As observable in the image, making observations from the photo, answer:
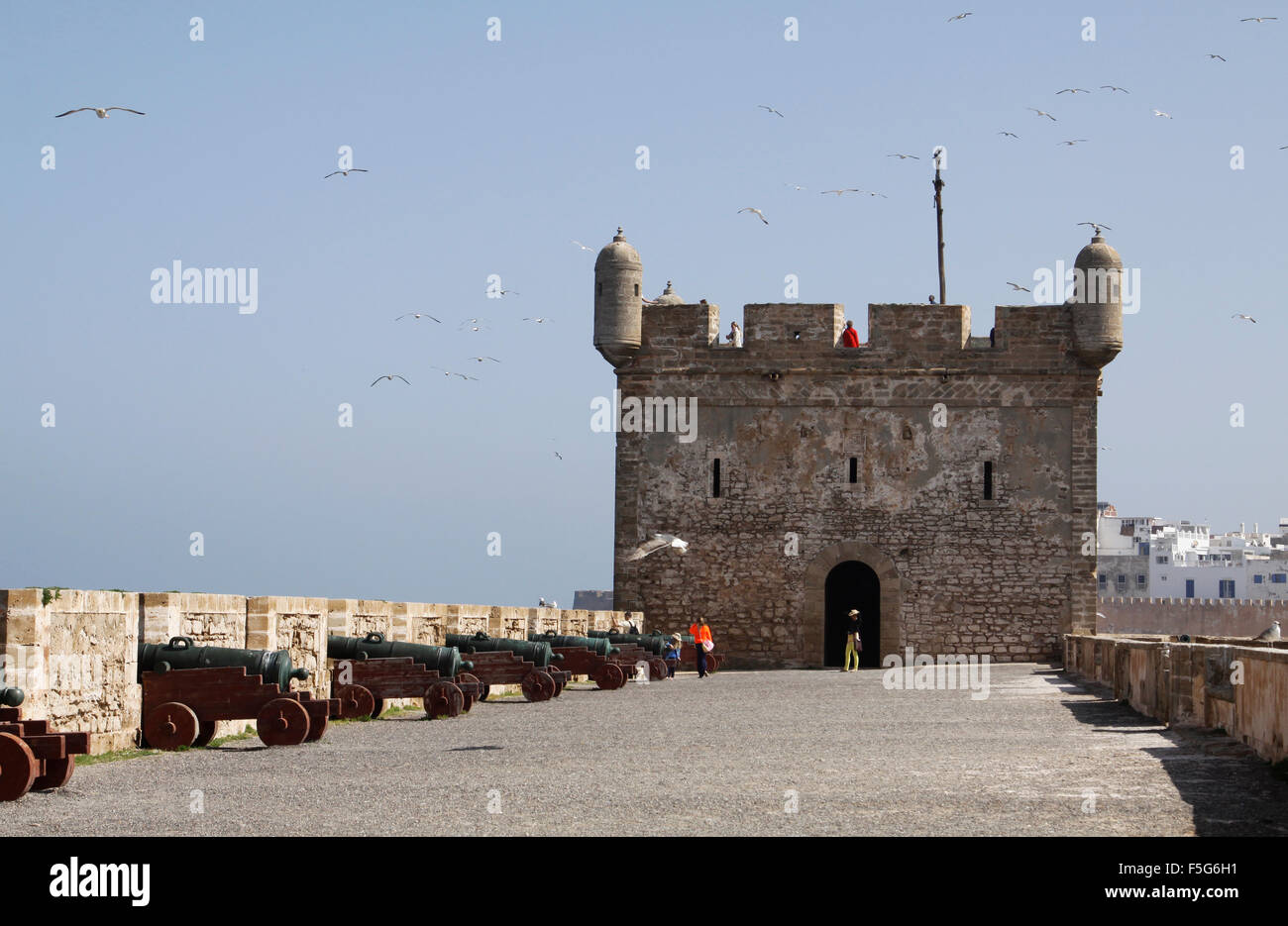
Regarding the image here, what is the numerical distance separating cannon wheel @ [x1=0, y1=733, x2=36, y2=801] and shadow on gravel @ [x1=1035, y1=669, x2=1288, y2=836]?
5022mm

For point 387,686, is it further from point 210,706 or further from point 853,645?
point 853,645

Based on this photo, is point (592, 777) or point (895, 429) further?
point (895, 429)

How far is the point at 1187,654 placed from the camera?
39.4ft

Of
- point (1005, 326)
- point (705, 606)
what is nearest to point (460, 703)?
point (705, 606)

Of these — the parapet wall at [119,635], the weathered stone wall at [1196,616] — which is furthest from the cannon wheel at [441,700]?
the weathered stone wall at [1196,616]

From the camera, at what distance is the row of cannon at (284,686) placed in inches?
317

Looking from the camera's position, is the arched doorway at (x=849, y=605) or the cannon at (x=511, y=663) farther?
the arched doorway at (x=849, y=605)

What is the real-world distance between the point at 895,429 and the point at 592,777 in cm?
1901

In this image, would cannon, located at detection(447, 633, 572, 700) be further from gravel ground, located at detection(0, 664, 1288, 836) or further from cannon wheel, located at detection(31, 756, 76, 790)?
cannon wheel, located at detection(31, 756, 76, 790)

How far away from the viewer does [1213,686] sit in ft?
36.3

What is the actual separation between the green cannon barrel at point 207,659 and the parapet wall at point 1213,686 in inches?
232

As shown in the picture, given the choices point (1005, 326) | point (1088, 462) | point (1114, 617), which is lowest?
point (1114, 617)

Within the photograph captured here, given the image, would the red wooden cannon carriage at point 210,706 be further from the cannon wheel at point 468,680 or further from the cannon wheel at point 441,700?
the cannon wheel at point 468,680

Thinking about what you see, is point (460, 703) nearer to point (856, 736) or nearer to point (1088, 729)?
point (856, 736)
